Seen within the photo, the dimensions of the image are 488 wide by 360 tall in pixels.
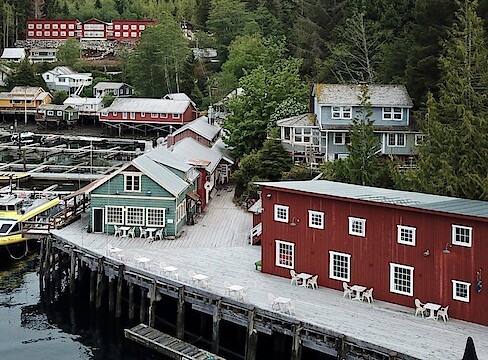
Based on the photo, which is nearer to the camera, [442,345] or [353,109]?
[442,345]

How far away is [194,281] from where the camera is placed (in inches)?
1207

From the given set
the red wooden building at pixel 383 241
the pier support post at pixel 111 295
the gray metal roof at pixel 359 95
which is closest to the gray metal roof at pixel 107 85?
the gray metal roof at pixel 359 95

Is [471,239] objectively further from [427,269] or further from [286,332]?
[286,332]

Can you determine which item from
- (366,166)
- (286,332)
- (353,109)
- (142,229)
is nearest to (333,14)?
(353,109)

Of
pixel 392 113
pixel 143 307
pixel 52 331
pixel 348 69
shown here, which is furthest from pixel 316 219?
pixel 348 69

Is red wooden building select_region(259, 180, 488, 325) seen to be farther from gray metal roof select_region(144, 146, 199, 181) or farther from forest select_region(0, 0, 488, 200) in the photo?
gray metal roof select_region(144, 146, 199, 181)

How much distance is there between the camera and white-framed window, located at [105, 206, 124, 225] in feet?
127

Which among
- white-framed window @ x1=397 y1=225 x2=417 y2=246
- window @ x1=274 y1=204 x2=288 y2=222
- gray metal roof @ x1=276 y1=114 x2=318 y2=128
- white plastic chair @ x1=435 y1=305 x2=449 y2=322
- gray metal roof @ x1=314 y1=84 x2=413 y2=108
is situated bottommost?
white plastic chair @ x1=435 y1=305 x2=449 y2=322

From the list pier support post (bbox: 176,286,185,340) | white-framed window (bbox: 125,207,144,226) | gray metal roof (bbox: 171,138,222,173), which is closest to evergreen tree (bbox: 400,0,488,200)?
pier support post (bbox: 176,286,185,340)

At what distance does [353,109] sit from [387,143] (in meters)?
3.12

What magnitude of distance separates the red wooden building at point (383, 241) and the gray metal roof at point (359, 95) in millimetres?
18118

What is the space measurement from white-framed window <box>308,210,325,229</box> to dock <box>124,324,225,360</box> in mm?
6595

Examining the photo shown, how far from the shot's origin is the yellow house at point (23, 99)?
347ft

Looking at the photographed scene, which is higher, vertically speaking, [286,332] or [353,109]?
[353,109]
